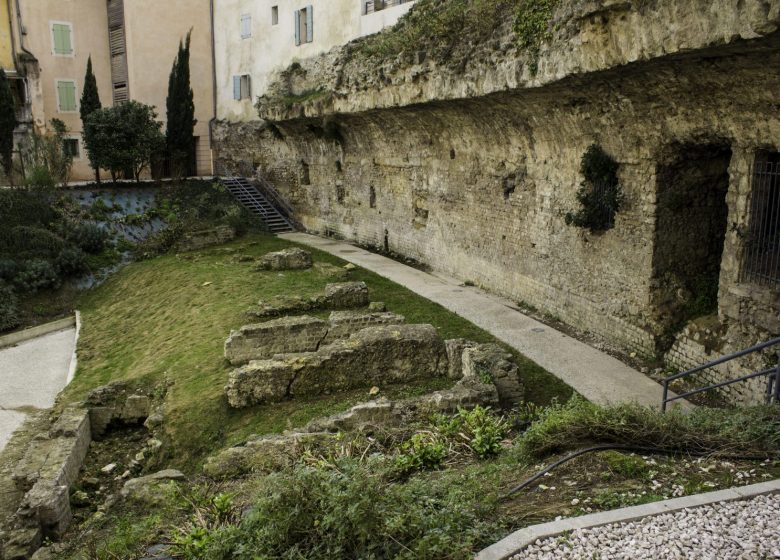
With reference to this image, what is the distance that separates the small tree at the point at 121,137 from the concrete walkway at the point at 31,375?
985 centimetres

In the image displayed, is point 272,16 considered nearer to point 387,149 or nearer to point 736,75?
point 387,149

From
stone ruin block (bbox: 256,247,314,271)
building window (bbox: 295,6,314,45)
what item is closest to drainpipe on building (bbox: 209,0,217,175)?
building window (bbox: 295,6,314,45)

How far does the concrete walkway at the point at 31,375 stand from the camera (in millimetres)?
13508

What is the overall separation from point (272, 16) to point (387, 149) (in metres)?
10.2

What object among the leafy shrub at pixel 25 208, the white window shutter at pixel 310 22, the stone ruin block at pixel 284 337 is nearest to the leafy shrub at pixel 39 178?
the leafy shrub at pixel 25 208

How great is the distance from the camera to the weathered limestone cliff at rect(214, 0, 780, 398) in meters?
9.72

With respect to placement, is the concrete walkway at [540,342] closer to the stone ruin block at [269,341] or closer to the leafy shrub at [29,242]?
the stone ruin block at [269,341]

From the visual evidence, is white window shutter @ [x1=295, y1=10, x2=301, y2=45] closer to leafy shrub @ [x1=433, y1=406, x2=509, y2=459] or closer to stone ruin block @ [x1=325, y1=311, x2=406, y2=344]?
stone ruin block @ [x1=325, y1=311, x2=406, y2=344]

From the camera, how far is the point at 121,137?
2667 centimetres

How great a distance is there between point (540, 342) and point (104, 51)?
26920 millimetres

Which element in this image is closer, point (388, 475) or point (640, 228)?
point (388, 475)

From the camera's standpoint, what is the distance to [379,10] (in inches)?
861

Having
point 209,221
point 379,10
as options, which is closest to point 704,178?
point 379,10

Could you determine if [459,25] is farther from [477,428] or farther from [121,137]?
[121,137]
